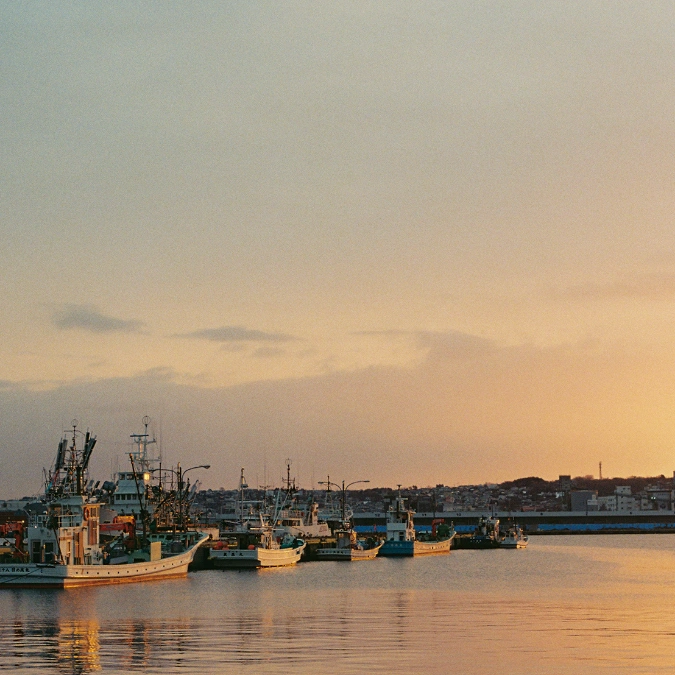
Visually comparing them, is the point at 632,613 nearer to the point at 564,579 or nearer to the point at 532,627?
the point at 532,627

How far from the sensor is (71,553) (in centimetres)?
8694

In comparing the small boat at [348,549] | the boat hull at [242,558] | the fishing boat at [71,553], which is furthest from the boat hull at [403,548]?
the fishing boat at [71,553]

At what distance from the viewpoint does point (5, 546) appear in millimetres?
118688

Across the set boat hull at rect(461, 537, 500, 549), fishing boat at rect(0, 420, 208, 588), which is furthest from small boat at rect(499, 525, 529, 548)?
fishing boat at rect(0, 420, 208, 588)

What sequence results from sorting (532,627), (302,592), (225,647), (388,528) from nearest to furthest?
(225,647) < (532,627) < (302,592) < (388,528)

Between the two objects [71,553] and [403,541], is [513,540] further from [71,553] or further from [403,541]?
[71,553]

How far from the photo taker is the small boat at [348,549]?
143125 mm

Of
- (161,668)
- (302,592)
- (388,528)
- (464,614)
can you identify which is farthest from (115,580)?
(388,528)

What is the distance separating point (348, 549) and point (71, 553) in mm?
61392

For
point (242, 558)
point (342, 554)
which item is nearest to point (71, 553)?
point (242, 558)

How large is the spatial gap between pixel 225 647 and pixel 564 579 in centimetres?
5854

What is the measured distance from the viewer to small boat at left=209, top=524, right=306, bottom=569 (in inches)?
4626

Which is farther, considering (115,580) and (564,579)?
(564,579)

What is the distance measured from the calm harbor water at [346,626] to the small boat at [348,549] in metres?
37.4
